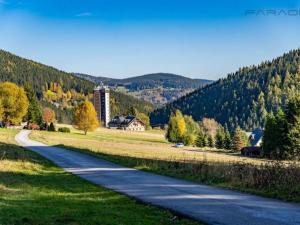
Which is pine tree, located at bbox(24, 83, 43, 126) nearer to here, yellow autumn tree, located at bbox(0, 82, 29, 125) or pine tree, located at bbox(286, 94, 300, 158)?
yellow autumn tree, located at bbox(0, 82, 29, 125)

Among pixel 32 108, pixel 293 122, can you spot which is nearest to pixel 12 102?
pixel 32 108

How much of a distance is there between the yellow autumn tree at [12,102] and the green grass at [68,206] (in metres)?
84.2

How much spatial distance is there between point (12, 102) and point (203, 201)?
306ft

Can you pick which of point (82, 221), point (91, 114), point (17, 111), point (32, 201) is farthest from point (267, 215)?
point (91, 114)

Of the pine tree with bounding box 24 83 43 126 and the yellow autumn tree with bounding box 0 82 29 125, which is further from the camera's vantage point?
the pine tree with bounding box 24 83 43 126

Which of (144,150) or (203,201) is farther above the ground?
(203,201)

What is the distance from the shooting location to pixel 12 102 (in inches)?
4085

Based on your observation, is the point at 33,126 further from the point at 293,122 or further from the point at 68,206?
the point at 68,206

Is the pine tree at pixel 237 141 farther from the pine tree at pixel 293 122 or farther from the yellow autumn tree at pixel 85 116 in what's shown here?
the pine tree at pixel 293 122

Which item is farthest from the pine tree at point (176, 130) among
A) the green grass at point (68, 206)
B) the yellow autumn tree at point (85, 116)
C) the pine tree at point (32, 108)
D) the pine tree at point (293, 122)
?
the green grass at point (68, 206)

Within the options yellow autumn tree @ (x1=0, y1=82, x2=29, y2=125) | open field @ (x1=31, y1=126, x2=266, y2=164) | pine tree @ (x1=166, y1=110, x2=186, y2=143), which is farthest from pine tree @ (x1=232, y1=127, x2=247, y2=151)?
yellow autumn tree @ (x1=0, y1=82, x2=29, y2=125)

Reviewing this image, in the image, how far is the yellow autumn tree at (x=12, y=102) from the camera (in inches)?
4090

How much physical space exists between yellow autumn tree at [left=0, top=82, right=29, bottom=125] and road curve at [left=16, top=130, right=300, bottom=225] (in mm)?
82613

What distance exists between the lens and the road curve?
42.9 ft
